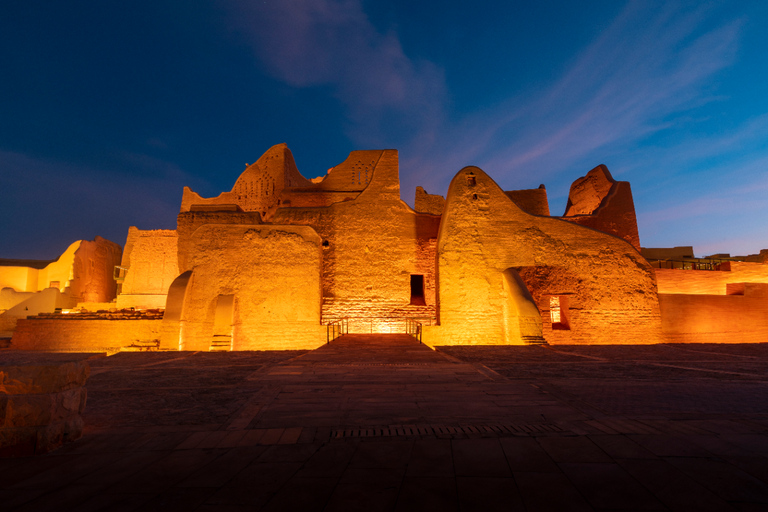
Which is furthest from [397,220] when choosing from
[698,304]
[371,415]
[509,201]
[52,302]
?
[52,302]

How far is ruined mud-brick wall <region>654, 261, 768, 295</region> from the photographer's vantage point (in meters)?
17.4

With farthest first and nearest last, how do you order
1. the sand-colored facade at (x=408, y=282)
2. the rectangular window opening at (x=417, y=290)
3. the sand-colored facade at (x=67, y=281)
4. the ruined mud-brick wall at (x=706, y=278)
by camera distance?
the sand-colored facade at (x=67, y=281), the ruined mud-brick wall at (x=706, y=278), the rectangular window opening at (x=417, y=290), the sand-colored facade at (x=408, y=282)

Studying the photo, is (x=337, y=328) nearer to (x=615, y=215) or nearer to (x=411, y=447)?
(x=411, y=447)

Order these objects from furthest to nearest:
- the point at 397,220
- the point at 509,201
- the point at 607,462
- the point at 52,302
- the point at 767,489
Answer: the point at 52,302, the point at 397,220, the point at 509,201, the point at 607,462, the point at 767,489

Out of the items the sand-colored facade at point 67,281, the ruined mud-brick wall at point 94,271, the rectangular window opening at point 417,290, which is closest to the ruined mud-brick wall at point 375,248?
the rectangular window opening at point 417,290

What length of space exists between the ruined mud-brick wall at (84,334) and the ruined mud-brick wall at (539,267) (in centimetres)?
1096

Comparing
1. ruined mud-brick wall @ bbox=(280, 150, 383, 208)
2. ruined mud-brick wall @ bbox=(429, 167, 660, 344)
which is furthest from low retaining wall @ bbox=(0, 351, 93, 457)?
ruined mud-brick wall @ bbox=(280, 150, 383, 208)

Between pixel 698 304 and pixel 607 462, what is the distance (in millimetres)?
16585

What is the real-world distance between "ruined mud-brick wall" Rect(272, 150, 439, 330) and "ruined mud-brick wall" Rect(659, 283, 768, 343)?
8776 millimetres

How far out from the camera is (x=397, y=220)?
619 inches

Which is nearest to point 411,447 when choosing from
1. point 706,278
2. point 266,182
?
point 706,278

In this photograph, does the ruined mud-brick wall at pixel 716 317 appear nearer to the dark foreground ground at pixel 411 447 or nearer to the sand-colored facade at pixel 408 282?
the sand-colored facade at pixel 408 282

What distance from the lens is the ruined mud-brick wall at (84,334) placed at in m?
14.4

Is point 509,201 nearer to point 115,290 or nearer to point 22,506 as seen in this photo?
point 22,506
